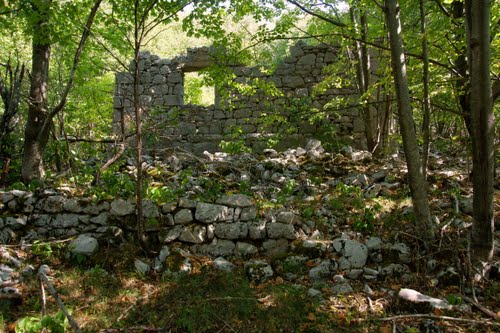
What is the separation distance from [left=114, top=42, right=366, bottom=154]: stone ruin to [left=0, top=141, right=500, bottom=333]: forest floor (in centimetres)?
401

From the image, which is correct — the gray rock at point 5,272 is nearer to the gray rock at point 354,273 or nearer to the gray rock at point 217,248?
the gray rock at point 217,248

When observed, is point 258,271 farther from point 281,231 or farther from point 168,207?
point 168,207

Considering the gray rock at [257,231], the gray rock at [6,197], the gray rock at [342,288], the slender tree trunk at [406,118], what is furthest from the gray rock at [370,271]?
the gray rock at [6,197]

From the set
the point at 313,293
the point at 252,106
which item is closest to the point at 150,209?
the point at 313,293

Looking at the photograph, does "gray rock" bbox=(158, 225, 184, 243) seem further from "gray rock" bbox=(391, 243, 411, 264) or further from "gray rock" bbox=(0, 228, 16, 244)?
"gray rock" bbox=(391, 243, 411, 264)

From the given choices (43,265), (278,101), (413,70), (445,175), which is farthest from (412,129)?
(278,101)

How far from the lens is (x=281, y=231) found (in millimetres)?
3875

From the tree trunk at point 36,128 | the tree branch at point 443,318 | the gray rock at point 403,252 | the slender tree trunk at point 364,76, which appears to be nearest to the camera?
the tree branch at point 443,318

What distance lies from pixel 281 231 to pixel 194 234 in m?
0.97

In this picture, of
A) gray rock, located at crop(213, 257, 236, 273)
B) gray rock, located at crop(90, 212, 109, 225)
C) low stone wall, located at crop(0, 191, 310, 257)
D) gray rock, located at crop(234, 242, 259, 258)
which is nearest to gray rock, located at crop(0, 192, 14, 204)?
low stone wall, located at crop(0, 191, 310, 257)

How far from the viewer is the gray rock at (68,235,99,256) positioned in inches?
144

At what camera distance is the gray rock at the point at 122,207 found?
13.2ft

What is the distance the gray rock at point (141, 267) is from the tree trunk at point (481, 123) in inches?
121

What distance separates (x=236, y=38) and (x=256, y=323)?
389cm
